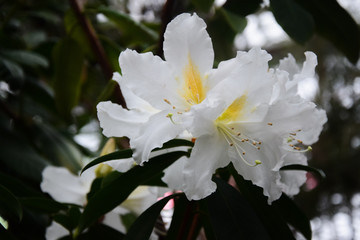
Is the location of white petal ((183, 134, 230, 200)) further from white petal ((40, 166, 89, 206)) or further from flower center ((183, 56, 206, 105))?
white petal ((40, 166, 89, 206))

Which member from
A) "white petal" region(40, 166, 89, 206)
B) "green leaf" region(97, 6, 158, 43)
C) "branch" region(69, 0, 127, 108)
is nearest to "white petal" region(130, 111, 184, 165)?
"white petal" region(40, 166, 89, 206)

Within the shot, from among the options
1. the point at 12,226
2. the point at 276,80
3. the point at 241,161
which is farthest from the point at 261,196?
the point at 12,226

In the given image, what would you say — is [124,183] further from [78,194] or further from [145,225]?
[78,194]

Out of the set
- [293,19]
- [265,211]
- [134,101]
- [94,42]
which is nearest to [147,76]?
[134,101]

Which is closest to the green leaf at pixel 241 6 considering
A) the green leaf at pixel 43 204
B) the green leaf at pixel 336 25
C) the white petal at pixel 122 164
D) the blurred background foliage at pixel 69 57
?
the blurred background foliage at pixel 69 57

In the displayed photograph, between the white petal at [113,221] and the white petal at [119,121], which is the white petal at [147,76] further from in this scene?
the white petal at [113,221]
